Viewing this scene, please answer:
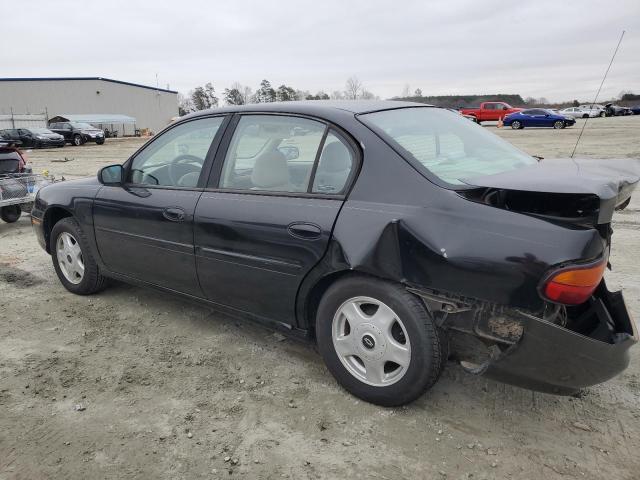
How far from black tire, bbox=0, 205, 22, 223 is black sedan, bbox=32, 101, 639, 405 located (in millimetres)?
4662

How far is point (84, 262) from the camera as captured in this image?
13.8ft

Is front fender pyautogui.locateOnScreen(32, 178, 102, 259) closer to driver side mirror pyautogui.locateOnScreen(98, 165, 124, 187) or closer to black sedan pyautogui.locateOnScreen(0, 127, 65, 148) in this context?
driver side mirror pyautogui.locateOnScreen(98, 165, 124, 187)

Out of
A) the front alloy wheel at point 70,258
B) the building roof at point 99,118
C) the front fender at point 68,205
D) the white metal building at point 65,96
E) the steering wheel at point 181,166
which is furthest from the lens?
the white metal building at point 65,96

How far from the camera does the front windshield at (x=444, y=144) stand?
2619 millimetres

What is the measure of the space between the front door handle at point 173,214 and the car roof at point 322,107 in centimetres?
72

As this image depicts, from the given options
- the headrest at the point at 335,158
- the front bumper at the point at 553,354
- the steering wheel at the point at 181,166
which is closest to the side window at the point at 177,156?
the steering wheel at the point at 181,166

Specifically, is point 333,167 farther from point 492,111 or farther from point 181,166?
point 492,111

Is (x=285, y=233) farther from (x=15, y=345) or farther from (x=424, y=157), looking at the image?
(x=15, y=345)

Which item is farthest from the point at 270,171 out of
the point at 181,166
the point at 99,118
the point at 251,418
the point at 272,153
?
the point at 99,118

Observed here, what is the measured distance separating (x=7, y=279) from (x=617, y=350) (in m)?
Result: 5.12

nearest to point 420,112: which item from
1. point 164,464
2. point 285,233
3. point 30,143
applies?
point 285,233

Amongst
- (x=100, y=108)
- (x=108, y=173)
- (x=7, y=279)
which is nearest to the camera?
(x=108, y=173)

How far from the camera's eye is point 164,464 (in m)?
2.31

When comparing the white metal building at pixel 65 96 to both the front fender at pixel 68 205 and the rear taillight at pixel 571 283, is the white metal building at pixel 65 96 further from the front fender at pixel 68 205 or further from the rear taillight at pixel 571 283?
the rear taillight at pixel 571 283
